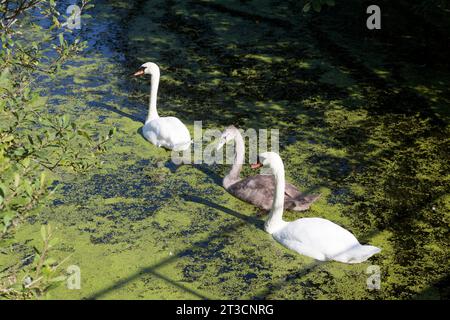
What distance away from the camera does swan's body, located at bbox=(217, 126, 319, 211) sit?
5086 millimetres

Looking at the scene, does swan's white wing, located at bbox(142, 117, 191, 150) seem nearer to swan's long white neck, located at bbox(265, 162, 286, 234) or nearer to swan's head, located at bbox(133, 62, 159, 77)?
swan's head, located at bbox(133, 62, 159, 77)

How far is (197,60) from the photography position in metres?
8.03

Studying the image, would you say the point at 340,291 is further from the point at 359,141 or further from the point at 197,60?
the point at 197,60

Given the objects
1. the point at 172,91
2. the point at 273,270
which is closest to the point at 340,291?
the point at 273,270

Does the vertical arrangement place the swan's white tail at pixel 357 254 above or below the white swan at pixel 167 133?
below

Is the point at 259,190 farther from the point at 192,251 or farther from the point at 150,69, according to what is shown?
the point at 150,69

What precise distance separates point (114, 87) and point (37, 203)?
15.4 ft

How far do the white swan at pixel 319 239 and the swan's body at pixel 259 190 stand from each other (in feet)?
1.17

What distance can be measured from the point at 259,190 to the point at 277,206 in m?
0.48

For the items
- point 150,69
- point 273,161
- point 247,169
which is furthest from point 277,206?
point 150,69

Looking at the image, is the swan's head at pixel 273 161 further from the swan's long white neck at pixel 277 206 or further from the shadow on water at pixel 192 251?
the shadow on water at pixel 192 251

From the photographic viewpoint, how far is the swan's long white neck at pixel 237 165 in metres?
5.44

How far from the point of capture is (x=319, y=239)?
444 cm

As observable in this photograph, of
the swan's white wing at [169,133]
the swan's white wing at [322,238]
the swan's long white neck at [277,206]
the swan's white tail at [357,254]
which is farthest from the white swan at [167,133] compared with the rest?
the swan's white tail at [357,254]
